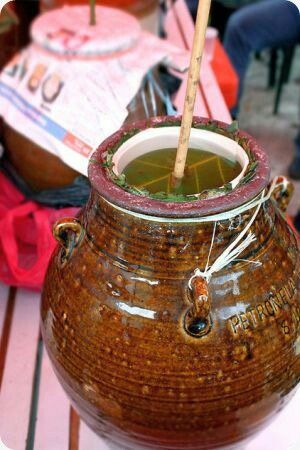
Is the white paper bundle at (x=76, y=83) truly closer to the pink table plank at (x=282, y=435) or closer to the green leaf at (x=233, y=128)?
the green leaf at (x=233, y=128)

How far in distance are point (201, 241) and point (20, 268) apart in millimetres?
624

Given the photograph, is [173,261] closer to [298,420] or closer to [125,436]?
[125,436]

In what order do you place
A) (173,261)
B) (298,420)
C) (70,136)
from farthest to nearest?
(70,136)
(298,420)
(173,261)

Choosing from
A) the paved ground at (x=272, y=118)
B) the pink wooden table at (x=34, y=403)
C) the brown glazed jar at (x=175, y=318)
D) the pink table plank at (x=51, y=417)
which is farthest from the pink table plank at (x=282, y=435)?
the paved ground at (x=272, y=118)

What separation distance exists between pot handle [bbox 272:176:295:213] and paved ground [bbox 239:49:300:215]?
1525 mm

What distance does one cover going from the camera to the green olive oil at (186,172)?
71 cm

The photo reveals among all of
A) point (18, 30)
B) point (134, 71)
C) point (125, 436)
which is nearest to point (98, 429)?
point (125, 436)

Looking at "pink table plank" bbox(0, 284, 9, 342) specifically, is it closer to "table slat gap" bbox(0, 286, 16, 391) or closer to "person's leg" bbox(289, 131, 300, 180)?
"table slat gap" bbox(0, 286, 16, 391)

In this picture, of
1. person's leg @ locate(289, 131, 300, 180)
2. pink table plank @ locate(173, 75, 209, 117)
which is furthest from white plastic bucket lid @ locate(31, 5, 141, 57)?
person's leg @ locate(289, 131, 300, 180)

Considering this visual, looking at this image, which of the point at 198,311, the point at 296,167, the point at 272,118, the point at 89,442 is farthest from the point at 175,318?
the point at 272,118

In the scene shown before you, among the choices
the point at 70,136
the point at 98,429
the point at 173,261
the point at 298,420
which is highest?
the point at 173,261

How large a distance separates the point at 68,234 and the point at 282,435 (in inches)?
18.1

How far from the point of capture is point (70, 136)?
111 cm

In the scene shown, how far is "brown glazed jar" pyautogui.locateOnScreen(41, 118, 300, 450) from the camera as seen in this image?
624 millimetres
